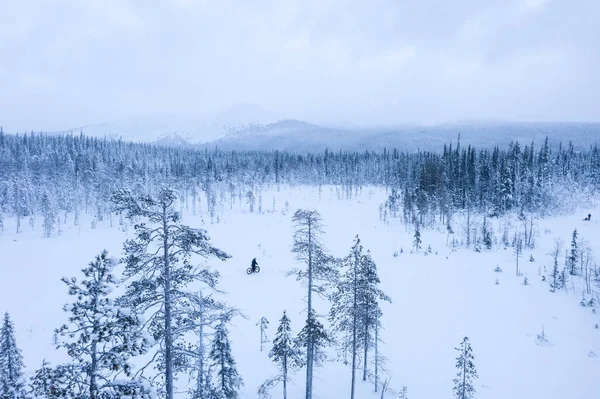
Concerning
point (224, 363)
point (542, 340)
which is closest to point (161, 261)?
point (224, 363)

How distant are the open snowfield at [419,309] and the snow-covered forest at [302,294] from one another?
188 millimetres

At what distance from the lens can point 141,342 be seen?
278 inches

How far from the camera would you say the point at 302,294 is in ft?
112

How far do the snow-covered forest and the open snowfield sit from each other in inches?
7.4

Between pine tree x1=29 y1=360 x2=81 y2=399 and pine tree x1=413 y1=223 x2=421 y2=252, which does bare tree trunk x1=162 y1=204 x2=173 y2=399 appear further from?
pine tree x1=413 y1=223 x2=421 y2=252

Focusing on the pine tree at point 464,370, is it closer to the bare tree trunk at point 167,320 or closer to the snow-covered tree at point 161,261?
the bare tree trunk at point 167,320

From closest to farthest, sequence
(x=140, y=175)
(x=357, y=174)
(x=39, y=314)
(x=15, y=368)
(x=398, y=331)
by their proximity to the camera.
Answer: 1. (x=15, y=368)
2. (x=398, y=331)
3. (x=39, y=314)
4. (x=140, y=175)
5. (x=357, y=174)

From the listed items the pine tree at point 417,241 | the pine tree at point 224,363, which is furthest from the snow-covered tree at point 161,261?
the pine tree at point 417,241

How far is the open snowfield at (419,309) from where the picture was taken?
22.4 m

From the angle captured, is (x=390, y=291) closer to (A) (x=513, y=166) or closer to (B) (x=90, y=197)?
(A) (x=513, y=166)

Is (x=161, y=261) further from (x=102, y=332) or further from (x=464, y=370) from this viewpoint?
(x=464, y=370)

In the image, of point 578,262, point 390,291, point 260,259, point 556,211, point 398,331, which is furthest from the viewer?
point 556,211

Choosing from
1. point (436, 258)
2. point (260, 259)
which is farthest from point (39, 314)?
point (436, 258)

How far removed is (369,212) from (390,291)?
47.5 meters
